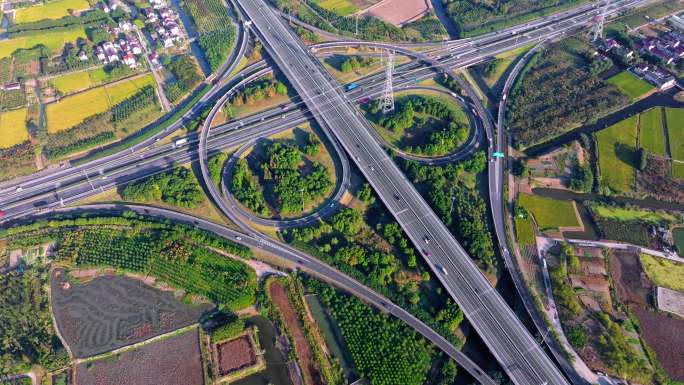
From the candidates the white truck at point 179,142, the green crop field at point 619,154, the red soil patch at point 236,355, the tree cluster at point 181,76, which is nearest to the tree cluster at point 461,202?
the green crop field at point 619,154

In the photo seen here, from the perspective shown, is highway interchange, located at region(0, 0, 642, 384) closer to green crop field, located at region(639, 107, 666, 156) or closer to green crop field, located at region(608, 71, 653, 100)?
green crop field, located at region(608, 71, 653, 100)

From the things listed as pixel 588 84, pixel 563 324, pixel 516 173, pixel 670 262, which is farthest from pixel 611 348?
pixel 588 84

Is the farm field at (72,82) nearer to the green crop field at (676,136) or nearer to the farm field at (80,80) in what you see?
the farm field at (80,80)

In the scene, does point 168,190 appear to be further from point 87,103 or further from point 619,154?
point 619,154

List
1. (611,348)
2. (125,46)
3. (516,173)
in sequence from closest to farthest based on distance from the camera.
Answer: (611,348) → (516,173) → (125,46)

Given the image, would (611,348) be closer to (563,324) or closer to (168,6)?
(563,324)

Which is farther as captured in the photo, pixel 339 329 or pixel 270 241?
pixel 270 241

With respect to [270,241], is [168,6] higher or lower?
higher
